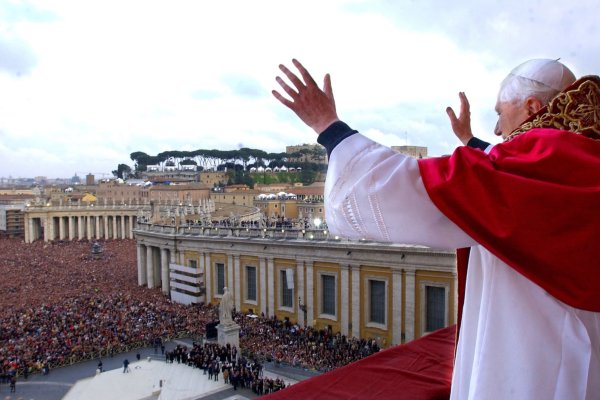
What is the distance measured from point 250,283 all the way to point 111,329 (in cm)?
767

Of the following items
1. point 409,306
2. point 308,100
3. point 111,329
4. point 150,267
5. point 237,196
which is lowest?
point 111,329

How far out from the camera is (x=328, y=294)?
961 inches

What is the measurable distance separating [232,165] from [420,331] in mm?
103690

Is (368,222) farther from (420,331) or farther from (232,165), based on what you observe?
(232,165)

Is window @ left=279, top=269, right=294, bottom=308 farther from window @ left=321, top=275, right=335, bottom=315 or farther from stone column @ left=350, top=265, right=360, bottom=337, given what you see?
stone column @ left=350, top=265, right=360, bottom=337

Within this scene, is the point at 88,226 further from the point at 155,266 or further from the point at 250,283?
the point at 250,283

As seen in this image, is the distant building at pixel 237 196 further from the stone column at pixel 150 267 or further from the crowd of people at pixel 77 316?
the stone column at pixel 150 267

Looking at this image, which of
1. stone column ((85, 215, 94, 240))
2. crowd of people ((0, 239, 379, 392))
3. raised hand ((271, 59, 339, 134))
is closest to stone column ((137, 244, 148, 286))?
crowd of people ((0, 239, 379, 392))

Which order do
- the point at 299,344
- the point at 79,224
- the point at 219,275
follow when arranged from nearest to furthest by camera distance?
the point at 299,344, the point at 219,275, the point at 79,224

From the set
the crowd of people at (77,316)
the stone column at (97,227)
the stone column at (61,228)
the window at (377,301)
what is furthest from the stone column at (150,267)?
the stone column at (61,228)

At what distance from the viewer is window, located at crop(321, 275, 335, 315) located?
24.2m

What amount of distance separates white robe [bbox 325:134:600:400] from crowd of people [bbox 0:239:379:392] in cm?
1545

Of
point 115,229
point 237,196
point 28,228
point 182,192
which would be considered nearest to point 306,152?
point 237,196

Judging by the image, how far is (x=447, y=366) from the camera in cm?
332
